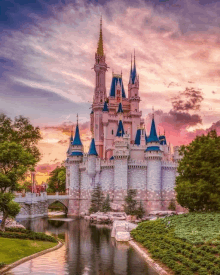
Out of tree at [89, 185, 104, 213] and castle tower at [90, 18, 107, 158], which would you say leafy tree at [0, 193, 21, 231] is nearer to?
tree at [89, 185, 104, 213]

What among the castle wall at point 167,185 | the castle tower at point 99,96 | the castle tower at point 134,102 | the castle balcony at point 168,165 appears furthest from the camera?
the castle tower at point 134,102

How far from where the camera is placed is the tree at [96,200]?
156ft

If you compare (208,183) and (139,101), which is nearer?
(208,183)

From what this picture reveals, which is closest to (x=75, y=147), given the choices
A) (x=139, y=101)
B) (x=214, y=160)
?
(x=139, y=101)

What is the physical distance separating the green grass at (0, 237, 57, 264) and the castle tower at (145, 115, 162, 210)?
2791cm

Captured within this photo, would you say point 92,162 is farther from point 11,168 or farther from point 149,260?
point 149,260

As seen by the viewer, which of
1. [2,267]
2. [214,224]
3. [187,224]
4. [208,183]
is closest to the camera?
[2,267]

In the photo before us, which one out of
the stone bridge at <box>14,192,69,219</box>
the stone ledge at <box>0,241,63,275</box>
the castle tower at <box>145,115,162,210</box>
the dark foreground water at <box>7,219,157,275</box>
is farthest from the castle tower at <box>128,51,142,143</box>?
the stone ledge at <box>0,241,63,275</box>

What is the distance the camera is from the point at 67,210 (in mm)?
55719

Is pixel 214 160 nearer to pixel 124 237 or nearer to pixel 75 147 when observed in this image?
pixel 124 237

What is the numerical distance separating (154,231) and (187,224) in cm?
257

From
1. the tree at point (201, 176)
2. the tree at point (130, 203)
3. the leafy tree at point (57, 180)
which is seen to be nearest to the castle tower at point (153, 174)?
the tree at point (130, 203)

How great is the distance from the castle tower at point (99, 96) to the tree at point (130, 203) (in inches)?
576

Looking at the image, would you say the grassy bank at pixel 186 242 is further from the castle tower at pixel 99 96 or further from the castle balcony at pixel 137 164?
the castle tower at pixel 99 96
